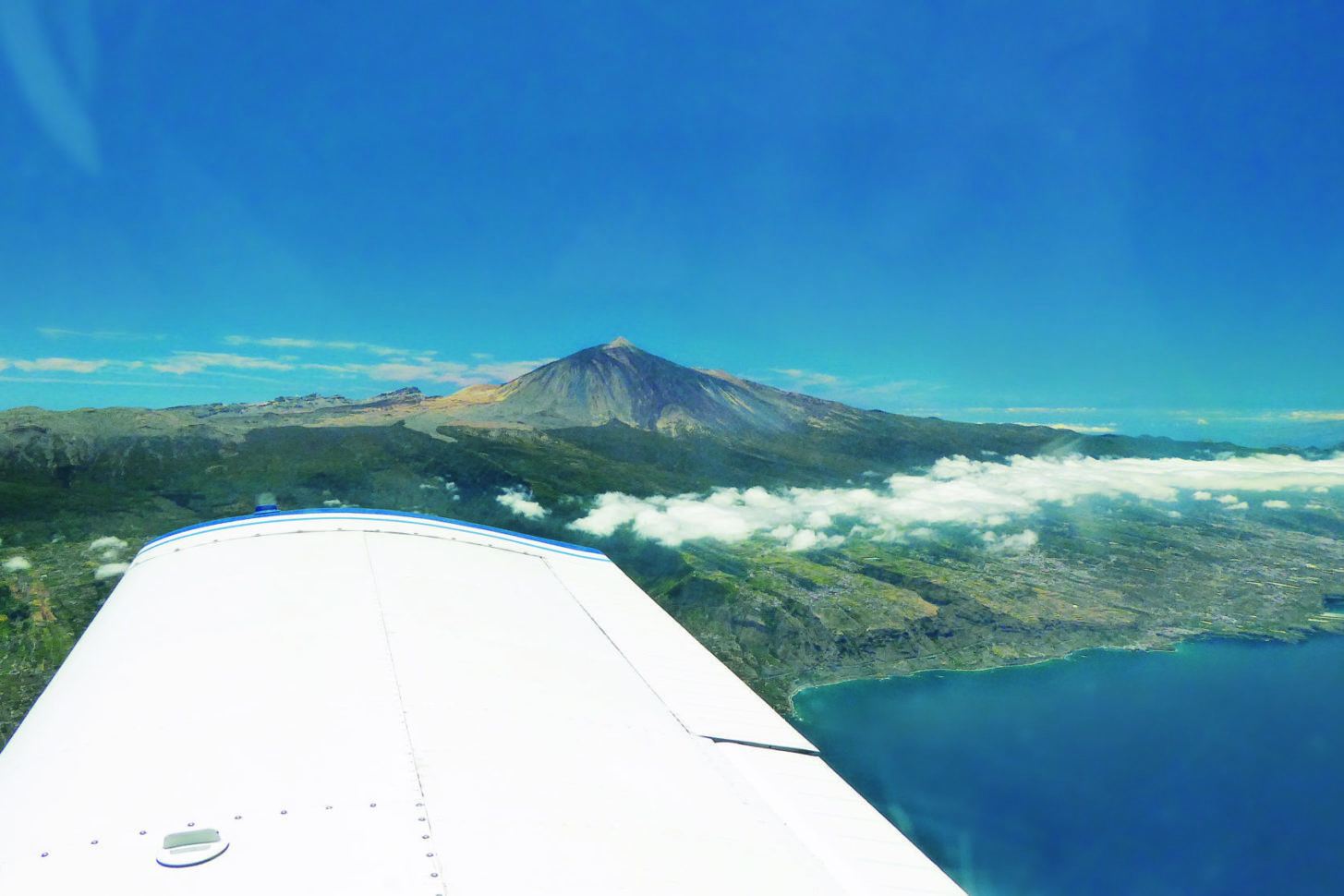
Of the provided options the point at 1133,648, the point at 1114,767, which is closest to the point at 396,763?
the point at 1114,767

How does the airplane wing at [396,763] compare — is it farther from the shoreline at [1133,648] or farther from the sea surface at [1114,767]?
the shoreline at [1133,648]

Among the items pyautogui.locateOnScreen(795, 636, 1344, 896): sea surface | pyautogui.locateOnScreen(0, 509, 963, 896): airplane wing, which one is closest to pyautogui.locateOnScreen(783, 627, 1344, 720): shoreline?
pyautogui.locateOnScreen(795, 636, 1344, 896): sea surface

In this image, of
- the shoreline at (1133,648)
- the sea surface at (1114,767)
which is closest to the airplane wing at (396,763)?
the sea surface at (1114,767)

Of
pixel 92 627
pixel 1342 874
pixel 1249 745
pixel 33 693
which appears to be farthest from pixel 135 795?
pixel 33 693

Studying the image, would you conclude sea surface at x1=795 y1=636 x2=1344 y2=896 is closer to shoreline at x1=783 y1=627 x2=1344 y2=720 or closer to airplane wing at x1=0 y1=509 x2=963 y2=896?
shoreline at x1=783 y1=627 x2=1344 y2=720

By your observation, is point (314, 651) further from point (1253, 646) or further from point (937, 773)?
point (1253, 646)

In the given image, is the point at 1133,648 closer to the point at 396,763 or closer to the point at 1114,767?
the point at 1114,767
